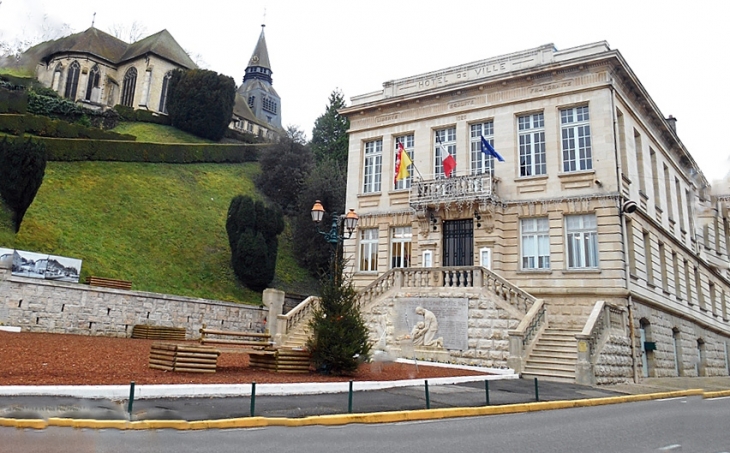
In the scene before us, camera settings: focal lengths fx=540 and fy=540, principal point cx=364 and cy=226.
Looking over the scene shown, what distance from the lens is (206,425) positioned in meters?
8.14

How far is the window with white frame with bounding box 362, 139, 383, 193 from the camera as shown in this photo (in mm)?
28344

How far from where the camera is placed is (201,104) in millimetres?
Result: 54375

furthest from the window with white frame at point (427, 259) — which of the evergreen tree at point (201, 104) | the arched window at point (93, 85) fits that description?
the arched window at point (93, 85)

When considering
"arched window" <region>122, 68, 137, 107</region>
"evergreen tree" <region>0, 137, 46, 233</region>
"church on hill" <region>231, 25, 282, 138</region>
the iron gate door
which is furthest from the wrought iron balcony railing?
"church on hill" <region>231, 25, 282, 138</region>

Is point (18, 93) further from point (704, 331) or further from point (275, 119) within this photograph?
point (275, 119)

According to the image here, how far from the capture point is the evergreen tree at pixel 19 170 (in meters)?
23.7

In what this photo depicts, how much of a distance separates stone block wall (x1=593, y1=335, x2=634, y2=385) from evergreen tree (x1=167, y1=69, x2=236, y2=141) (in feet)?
148

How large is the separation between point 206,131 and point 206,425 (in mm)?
49900

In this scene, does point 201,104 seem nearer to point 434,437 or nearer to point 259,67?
point 434,437

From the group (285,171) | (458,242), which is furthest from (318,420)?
(285,171)

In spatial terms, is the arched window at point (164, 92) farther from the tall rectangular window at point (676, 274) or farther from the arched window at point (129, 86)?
the tall rectangular window at point (676, 274)

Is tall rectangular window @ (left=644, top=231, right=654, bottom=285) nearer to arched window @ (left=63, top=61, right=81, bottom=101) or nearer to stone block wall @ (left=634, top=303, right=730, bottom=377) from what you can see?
stone block wall @ (left=634, top=303, right=730, bottom=377)

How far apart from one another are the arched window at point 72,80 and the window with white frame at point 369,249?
48.0m

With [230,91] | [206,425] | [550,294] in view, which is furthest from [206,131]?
[206,425]
